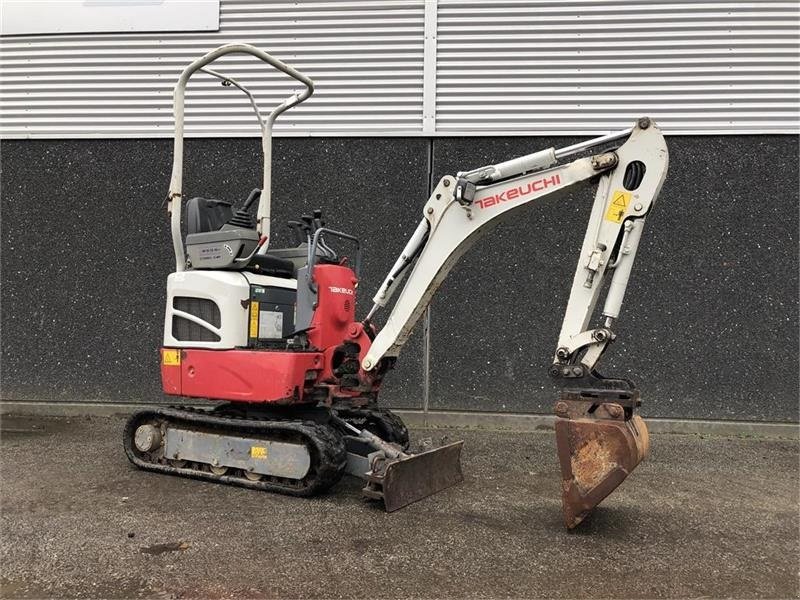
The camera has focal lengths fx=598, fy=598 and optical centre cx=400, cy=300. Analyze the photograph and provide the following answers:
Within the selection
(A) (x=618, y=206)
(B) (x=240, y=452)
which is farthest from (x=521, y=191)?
(B) (x=240, y=452)

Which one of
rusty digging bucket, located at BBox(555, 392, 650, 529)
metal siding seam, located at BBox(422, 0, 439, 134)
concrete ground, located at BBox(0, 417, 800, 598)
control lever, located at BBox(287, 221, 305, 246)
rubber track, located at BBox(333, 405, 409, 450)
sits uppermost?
metal siding seam, located at BBox(422, 0, 439, 134)

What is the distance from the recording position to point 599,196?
12.5ft

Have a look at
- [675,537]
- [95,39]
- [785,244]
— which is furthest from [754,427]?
[95,39]

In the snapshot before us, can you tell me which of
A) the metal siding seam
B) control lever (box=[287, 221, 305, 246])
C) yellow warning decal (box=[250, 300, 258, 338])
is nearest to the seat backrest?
control lever (box=[287, 221, 305, 246])

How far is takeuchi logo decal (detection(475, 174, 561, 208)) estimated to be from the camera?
12.8ft

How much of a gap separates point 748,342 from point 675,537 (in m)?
3.86

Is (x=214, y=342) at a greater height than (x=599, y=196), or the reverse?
(x=599, y=196)

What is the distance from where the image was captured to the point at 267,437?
14.2 ft

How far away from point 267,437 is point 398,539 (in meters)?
1.35

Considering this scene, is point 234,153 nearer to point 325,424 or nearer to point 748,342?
point 325,424

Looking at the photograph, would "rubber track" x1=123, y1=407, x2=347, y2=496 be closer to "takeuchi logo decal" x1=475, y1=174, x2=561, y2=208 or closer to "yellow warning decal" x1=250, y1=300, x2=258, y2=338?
"yellow warning decal" x1=250, y1=300, x2=258, y2=338

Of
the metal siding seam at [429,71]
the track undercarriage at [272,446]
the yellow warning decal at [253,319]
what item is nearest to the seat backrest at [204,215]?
the yellow warning decal at [253,319]

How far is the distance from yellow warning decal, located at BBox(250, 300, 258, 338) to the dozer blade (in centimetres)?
140

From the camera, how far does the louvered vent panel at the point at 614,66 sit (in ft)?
21.7
